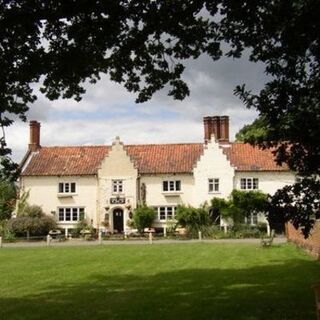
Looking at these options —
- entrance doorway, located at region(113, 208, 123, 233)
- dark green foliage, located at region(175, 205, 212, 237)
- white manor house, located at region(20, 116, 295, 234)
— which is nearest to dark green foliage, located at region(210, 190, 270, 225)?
dark green foliage, located at region(175, 205, 212, 237)

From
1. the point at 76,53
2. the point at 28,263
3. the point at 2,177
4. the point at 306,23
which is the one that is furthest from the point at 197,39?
the point at 28,263

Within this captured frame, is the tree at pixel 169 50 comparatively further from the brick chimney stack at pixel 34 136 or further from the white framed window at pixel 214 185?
the brick chimney stack at pixel 34 136

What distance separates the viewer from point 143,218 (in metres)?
53.5

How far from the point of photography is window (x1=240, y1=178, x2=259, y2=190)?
54969 mm

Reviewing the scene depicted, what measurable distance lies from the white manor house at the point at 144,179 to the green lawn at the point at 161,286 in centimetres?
2529

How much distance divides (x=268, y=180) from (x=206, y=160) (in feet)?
19.3

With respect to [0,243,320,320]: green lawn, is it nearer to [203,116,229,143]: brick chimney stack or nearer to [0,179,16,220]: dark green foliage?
[0,179,16,220]: dark green foliage

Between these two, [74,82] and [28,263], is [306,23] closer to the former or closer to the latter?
[74,82]

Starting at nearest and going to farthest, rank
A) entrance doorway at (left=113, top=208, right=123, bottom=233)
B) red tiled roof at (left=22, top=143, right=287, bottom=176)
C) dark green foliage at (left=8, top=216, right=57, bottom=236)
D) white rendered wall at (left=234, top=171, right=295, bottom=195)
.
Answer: dark green foliage at (left=8, top=216, right=57, bottom=236) < white rendered wall at (left=234, top=171, right=295, bottom=195) < entrance doorway at (left=113, top=208, right=123, bottom=233) < red tiled roof at (left=22, top=143, right=287, bottom=176)

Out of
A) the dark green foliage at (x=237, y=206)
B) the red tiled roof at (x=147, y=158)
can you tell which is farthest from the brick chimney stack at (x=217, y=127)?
the dark green foliage at (x=237, y=206)

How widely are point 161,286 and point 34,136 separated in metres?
44.3

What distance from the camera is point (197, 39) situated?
13555 mm

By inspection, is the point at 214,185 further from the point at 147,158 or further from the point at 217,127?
the point at 147,158

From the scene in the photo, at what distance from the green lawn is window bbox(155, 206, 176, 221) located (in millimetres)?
24805
